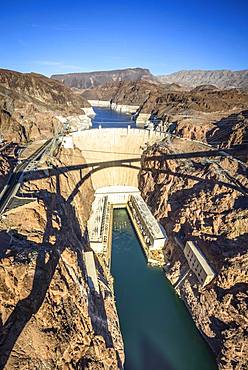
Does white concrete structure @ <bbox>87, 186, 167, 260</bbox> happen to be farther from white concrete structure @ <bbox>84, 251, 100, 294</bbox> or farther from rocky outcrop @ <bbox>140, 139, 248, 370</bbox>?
white concrete structure @ <bbox>84, 251, 100, 294</bbox>

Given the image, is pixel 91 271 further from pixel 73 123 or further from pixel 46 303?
pixel 73 123

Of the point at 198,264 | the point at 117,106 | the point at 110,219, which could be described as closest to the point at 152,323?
the point at 198,264

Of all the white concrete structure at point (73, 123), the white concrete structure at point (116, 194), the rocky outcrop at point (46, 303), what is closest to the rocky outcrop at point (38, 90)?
the white concrete structure at point (73, 123)

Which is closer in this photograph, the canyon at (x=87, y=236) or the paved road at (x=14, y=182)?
the canyon at (x=87, y=236)

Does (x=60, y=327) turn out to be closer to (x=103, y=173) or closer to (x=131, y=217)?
(x=131, y=217)

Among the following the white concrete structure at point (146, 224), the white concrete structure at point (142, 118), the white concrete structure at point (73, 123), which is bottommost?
the white concrete structure at point (146, 224)

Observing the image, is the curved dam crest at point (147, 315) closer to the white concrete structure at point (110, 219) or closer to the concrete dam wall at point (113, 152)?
the white concrete structure at point (110, 219)

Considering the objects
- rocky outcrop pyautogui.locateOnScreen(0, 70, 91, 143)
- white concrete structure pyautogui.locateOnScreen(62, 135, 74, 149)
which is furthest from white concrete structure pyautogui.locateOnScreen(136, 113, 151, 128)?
white concrete structure pyautogui.locateOnScreen(62, 135, 74, 149)
